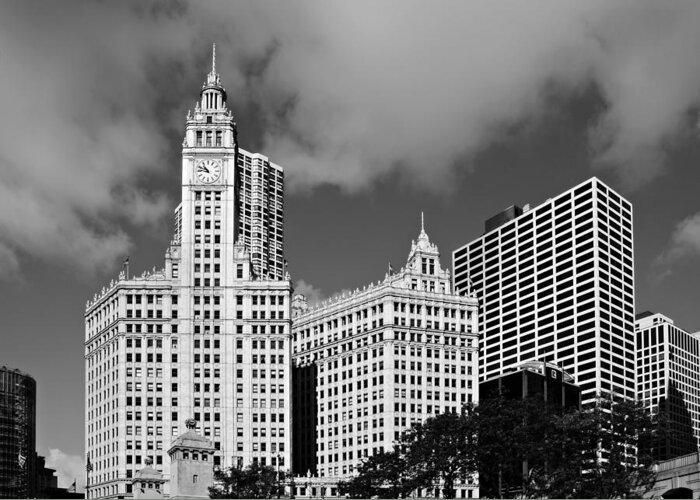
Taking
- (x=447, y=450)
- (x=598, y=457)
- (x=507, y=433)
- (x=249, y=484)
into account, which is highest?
(x=507, y=433)

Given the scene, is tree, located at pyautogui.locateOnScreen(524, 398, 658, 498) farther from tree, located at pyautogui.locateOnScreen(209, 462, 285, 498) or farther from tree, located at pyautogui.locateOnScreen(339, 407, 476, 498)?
tree, located at pyautogui.locateOnScreen(209, 462, 285, 498)

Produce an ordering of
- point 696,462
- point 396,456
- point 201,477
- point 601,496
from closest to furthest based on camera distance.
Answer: point 696,462, point 601,496, point 201,477, point 396,456

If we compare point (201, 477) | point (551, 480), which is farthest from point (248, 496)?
point (551, 480)

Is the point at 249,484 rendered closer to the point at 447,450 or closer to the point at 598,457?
the point at 447,450

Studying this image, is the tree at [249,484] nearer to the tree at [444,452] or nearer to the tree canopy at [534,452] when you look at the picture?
the tree canopy at [534,452]

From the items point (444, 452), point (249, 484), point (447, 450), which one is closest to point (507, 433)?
point (447, 450)

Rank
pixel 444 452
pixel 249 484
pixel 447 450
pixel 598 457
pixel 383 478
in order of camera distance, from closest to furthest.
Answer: pixel 598 457
pixel 447 450
pixel 444 452
pixel 249 484
pixel 383 478

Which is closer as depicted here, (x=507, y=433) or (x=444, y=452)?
(x=507, y=433)

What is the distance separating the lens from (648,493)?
118 meters

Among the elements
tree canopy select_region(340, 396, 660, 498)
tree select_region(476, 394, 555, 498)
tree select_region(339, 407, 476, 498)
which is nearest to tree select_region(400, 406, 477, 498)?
tree select_region(339, 407, 476, 498)

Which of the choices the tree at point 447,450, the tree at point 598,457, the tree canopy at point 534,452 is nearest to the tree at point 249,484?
the tree canopy at point 534,452

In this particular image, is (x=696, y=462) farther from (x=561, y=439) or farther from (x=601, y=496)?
(x=561, y=439)

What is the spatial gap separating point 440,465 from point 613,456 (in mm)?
33834

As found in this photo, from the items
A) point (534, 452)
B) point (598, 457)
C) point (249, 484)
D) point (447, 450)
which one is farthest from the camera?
point (249, 484)
